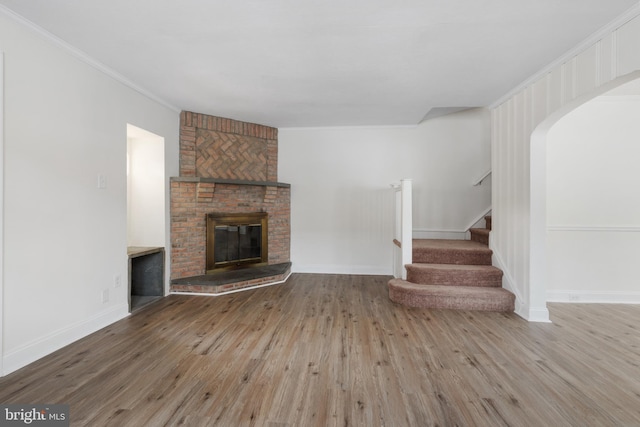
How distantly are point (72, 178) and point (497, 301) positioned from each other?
13.7 feet

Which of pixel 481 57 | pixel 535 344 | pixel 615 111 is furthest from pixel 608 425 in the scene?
pixel 615 111

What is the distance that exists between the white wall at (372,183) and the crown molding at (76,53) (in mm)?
2153

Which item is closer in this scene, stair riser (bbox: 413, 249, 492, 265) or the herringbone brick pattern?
stair riser (bbox: 413, 249, 492, 265)

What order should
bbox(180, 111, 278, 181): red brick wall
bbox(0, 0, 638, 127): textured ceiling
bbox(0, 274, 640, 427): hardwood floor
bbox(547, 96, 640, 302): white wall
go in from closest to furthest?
bbox(0, 274, 640, 427): hardwood floor → bbox(0, 0, 638, 127): textured ceiling → bbox(547, 96, 640, 302): white wall → bbox(180, 111, 278, 181): red brick wall

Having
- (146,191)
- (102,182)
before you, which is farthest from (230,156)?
(102,182)

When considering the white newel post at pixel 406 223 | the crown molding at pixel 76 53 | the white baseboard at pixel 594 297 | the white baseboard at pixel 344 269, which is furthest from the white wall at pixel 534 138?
the crown molding at pixel 76 53

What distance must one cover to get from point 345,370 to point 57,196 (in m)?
2.50

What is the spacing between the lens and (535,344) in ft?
7.66

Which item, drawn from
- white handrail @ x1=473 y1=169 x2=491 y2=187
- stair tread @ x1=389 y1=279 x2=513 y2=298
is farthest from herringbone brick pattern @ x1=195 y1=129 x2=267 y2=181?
white handrail @ x1=473 y1=169 x2=491 y2=187

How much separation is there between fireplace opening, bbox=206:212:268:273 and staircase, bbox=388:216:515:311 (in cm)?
208

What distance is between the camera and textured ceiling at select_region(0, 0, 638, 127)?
1.80 metres

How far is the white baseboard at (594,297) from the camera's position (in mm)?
3260

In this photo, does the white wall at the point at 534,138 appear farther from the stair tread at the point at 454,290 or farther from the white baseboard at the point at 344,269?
the white baseboard at the point at 344,269

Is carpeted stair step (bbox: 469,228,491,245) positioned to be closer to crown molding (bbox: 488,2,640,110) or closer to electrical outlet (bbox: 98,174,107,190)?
crown molding (bbox: 488,2,640,110)
